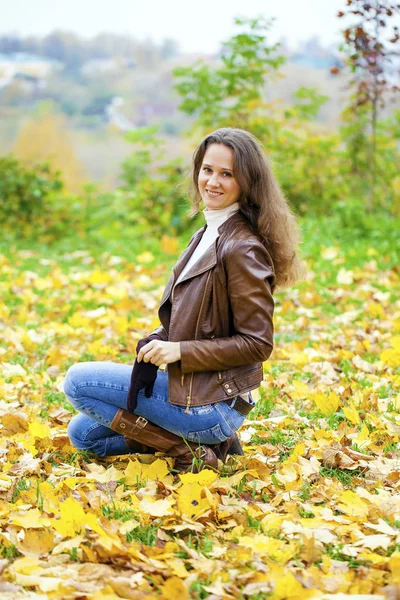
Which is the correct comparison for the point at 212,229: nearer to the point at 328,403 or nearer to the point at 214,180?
the point at 214,180

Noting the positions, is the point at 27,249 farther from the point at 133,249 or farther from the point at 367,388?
the point at 367,388

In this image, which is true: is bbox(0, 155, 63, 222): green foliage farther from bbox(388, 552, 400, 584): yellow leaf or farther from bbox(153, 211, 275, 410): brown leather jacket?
bbox(388, 552, 400, 584): yellow leaf

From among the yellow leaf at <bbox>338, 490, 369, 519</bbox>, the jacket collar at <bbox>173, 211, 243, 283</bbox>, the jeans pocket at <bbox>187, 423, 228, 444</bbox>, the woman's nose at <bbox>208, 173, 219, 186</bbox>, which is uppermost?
the woman's nose at <bbox>208, 173, 219, 186</bbox>

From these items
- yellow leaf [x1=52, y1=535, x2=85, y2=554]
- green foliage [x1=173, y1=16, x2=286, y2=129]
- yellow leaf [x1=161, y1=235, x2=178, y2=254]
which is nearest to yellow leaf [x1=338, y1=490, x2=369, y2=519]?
yellow leaf [x1=52, y1=535, x2=85, y2=554]

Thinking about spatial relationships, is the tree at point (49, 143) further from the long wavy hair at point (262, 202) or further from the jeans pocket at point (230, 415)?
the jeans pocket at point (230, 415)

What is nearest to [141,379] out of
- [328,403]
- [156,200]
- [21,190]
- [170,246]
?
[328,403]

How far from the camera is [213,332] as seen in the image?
8.54ft

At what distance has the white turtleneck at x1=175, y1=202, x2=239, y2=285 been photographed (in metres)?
2.70

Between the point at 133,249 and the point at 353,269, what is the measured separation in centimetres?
255

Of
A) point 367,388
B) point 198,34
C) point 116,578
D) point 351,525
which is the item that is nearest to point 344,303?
point 367,388

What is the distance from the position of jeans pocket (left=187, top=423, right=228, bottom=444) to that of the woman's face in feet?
2.64

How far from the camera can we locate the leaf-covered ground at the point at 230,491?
192 cm

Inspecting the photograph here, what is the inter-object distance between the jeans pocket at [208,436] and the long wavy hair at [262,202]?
0.60 m

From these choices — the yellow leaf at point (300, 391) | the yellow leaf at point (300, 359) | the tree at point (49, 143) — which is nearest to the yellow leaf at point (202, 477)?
the yellow leaf at point (300, 391)
